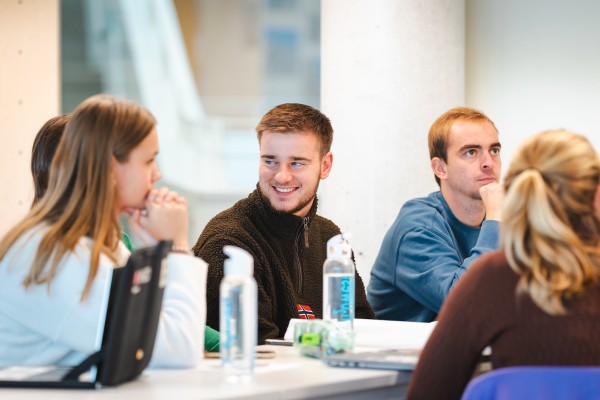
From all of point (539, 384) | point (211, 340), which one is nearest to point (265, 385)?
point (539, 384)

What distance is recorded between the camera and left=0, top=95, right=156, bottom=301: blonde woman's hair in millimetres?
2107

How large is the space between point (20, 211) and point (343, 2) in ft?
5.52

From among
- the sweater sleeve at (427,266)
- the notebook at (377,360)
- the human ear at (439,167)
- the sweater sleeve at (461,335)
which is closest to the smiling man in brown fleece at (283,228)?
the sweater sleeve at (427,266)

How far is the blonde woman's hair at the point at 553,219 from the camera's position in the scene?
187cm

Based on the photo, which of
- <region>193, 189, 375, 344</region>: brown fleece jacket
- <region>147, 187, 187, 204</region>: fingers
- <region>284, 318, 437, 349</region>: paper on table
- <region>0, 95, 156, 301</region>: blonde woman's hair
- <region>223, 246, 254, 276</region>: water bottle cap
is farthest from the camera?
<region>193, 189, 375, 344</region>: brown fleece jacket

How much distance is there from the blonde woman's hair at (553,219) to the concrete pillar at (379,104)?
8.71 feet

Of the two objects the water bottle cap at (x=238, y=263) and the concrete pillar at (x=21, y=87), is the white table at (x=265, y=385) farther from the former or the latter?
the concrete pillar at (x=21, y=87)

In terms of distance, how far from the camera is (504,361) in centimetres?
192

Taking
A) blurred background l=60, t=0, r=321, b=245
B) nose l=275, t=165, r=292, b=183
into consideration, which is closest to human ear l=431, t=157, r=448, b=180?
nose l=275, t=165, r=292, b=183

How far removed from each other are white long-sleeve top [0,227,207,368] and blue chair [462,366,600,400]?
0.71 meters

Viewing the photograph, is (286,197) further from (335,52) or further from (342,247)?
(335,52)

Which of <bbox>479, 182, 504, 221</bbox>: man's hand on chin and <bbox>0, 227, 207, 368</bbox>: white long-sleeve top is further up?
<bbox>479, 182, 504, 221</bbox>: man's hand on chin

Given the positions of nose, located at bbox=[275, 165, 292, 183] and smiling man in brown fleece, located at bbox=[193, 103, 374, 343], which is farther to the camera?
nose, located at bbox=[275, 165, 292, 183]

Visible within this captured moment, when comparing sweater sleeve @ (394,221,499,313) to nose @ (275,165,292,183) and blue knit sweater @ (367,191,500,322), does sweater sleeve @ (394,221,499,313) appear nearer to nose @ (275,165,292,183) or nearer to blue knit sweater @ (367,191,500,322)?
blue knit sweater @ (367,191,500,322)
